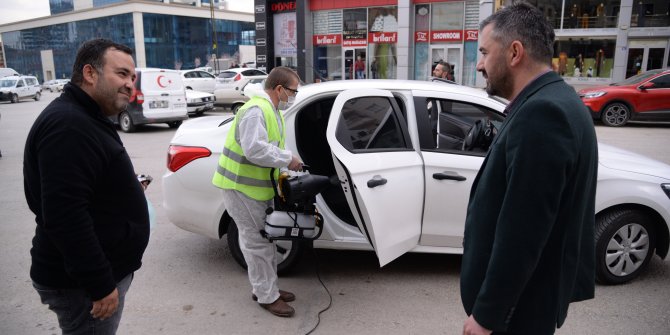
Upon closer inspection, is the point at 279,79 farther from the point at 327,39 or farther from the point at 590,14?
the point at 327,39

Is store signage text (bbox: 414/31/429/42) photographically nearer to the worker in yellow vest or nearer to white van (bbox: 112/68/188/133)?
white van (bbox: 112/68/188/133)

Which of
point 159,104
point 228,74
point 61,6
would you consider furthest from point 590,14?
point 61,6

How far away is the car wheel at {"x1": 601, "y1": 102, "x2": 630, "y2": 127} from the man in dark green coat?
13.6 meters

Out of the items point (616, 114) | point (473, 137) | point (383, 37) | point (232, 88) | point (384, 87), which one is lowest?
point (616, 114)

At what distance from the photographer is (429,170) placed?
12.6 ft

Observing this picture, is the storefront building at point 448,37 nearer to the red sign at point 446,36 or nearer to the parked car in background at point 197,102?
the red sign at point 446,36

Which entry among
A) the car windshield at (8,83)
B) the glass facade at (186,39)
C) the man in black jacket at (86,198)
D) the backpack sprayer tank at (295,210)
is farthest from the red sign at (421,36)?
the glass facade at (186,39)

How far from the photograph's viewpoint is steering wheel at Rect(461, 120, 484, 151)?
163 inches

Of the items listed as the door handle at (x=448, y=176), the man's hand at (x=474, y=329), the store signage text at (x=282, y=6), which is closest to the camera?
the man's hand at (x=474, y=329)

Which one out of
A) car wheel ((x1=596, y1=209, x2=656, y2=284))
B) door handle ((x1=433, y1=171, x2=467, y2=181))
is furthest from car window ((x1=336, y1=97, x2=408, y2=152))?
car wheel ((x1=596, y1=209, x2=656, y2=284))

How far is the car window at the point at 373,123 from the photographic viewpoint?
4004 mm

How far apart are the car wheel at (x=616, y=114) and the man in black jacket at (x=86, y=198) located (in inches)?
563

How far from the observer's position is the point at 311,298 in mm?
3947

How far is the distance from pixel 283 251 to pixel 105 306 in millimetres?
2321
